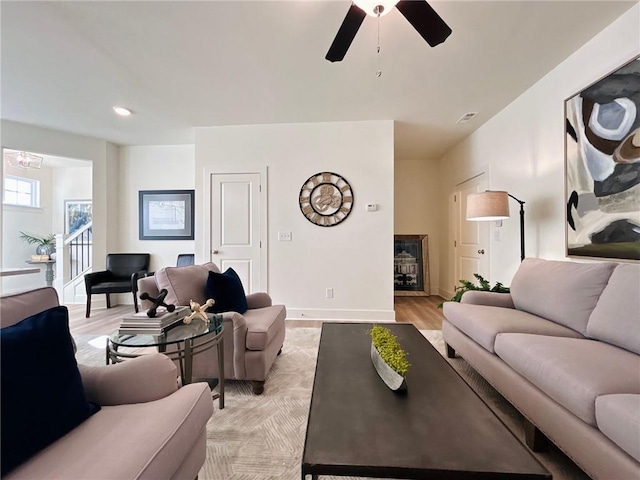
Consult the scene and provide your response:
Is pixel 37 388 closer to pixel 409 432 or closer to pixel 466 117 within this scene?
pixel 409 432

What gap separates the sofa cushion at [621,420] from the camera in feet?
3.09

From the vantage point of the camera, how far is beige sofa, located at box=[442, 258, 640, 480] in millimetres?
1058

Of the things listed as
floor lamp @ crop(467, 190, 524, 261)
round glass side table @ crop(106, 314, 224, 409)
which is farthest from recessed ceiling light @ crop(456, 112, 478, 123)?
round glass side table @ crop(106, 314, 224, 409)

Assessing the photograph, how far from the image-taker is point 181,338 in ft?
4.95

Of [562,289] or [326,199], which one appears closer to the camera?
[562,289]

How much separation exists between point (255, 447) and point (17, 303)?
48.8 inches

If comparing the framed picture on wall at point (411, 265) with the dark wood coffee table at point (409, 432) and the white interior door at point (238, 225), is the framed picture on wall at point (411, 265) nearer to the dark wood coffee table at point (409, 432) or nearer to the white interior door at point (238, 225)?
the white interior door at point (238, 225)

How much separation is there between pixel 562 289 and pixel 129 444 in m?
2.50

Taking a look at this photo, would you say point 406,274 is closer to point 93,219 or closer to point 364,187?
point 364,187

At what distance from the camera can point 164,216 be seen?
4.70 metres

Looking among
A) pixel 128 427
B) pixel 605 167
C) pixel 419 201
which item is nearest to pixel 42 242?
pixel 128 427

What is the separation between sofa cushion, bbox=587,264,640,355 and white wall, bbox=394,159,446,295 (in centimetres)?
393

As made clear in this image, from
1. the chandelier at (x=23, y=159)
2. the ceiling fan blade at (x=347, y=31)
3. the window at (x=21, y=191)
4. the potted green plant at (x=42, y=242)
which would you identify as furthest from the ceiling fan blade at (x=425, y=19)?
the window at (x=21, y=191)

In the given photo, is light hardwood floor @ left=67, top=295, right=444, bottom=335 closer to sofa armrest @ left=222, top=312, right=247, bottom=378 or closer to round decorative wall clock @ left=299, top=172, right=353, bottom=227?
round decorative wall clock @ left=299, top=172, right=353, bottom=227
